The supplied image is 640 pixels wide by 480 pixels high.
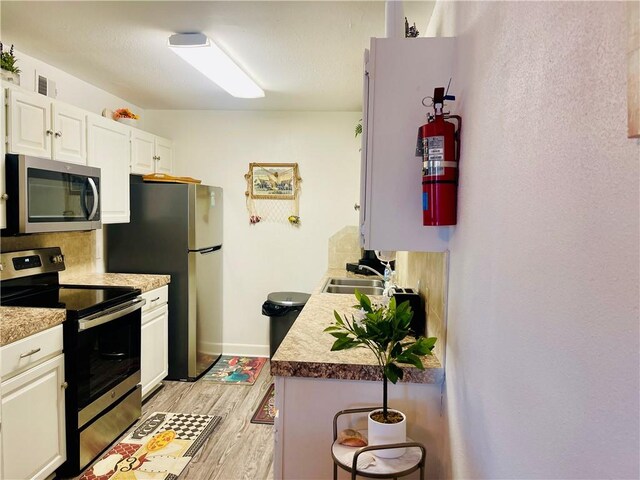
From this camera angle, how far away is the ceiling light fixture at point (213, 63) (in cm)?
233

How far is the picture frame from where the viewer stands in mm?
4137

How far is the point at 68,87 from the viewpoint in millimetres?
3113

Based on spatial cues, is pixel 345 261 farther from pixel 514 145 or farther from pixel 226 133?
pixel 514 145

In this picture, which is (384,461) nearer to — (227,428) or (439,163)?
(439,163)

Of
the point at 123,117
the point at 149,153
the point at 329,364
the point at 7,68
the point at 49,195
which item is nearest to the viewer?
the point at 329,364

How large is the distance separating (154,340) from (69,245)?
2.99 feet

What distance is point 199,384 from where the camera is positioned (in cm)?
354

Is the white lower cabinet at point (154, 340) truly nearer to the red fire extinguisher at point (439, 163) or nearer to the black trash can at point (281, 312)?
the black trash can at point (281, 312)

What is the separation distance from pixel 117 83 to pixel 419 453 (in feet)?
10.8

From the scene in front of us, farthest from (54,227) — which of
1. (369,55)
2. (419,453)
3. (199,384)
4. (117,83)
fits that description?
(419,453)

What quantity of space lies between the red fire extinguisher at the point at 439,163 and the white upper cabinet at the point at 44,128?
2.12 meters

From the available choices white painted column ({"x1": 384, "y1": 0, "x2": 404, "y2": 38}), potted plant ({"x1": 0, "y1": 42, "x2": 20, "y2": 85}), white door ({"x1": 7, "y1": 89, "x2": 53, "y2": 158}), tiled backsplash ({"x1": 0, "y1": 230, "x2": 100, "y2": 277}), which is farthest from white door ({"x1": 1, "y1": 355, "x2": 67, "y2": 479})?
white painted column ({"x1": 384, "y1": 0, "x2": 404, "y2": 38})

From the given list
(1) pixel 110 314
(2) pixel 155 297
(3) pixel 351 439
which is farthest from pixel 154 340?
(3) pixel 351 439

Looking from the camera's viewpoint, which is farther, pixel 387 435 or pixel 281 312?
pixel 281 312
